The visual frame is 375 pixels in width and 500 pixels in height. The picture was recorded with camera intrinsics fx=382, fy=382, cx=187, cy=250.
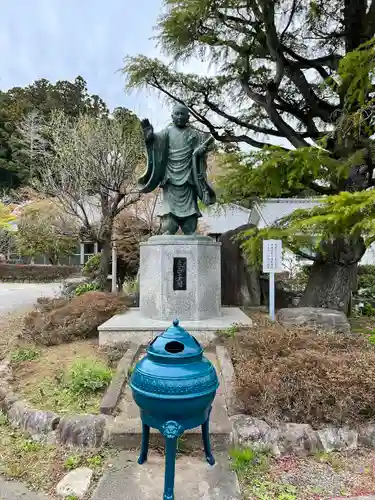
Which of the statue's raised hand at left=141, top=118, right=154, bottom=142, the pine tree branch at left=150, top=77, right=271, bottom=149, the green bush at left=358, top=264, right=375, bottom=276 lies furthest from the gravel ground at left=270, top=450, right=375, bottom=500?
the green bush at left=358, top=264, right=375, bottom=276

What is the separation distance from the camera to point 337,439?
10.3ft

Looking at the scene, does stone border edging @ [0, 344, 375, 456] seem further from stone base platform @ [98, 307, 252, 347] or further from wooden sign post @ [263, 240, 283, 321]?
wooden sign post @ [263, 240, 283, 321]

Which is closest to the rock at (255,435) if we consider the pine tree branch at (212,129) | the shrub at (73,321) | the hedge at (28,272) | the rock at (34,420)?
the rock at (34,420)

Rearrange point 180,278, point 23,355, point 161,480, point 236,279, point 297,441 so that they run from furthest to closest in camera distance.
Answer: point 236,279
point 180,278
point 23,355
point 297,441
point 161,480

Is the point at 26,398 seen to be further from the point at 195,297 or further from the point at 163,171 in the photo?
the point at 163,171

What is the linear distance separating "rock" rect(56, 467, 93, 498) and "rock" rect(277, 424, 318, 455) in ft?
4.92

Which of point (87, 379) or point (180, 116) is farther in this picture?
point (180, 116)

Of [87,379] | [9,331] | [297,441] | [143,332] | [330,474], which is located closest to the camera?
[330,474]

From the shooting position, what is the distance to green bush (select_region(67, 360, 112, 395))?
3.89 meters

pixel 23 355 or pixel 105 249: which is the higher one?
pixel 105 249

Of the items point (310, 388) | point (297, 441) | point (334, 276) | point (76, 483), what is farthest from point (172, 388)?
point (334, 276)

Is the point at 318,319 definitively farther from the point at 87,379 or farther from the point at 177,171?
the point at 87,379

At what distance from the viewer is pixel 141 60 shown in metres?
9.27

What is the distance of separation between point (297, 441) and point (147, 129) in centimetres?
482
